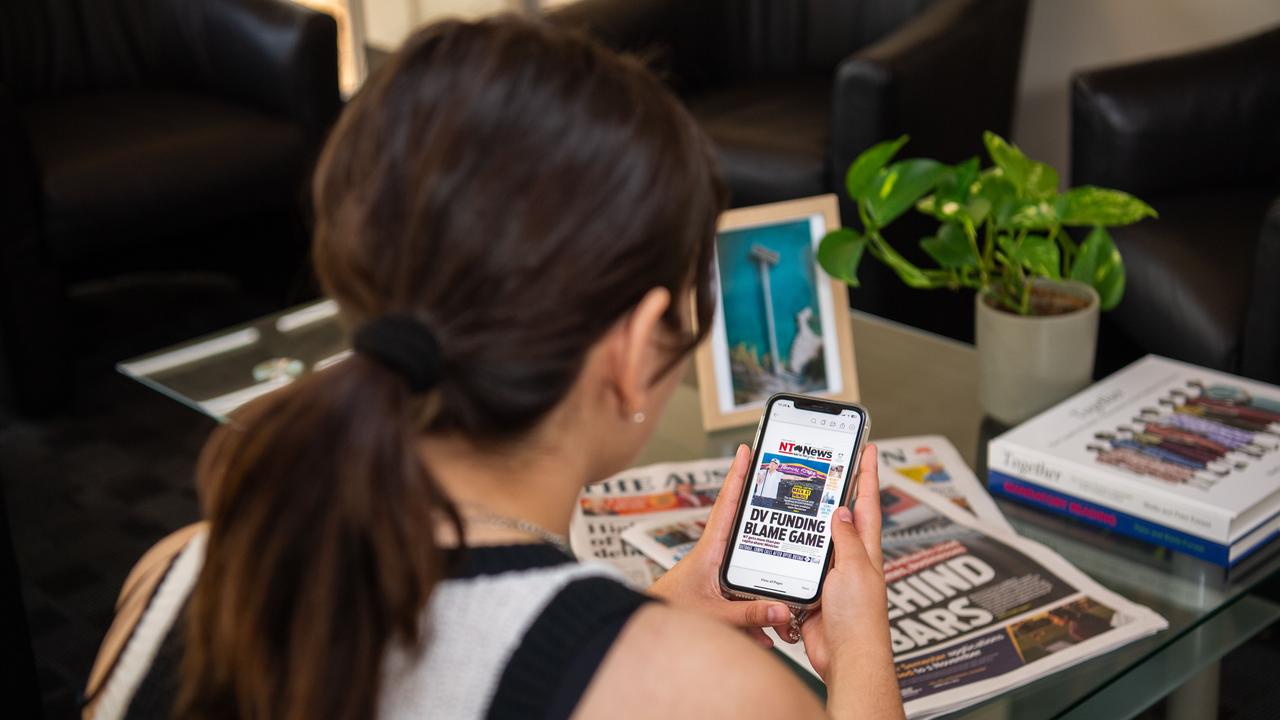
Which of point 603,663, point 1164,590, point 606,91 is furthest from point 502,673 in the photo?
point 1164,590

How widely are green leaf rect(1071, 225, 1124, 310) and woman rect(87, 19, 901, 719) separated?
0.86 meters

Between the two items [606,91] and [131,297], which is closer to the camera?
[606,91]

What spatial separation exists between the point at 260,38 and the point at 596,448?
7.23ft

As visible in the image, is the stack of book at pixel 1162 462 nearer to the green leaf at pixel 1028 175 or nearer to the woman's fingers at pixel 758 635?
the green leaf at pixel 1028 175

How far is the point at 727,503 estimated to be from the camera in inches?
38.9

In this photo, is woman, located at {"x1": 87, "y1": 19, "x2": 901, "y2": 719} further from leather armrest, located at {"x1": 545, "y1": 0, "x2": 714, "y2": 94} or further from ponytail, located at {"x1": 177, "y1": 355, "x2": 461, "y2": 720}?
leather armrest, located at {"x1": 545, "y1": 0, "x2": 714, "y2": 94}

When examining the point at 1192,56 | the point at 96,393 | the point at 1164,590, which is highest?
the point at 1192,56

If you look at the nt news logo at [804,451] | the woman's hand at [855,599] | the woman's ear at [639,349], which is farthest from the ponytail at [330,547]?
the nt news logo at [804,451]

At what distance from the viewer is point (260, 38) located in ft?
8.75

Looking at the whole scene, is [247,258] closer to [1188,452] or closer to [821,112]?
[821,112]

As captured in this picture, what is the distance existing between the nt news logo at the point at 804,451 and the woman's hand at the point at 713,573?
1.7 inches

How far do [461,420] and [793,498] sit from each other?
0.42 m

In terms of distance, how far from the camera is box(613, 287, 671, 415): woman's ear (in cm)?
64

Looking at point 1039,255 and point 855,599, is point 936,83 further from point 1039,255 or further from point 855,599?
point 855,599
